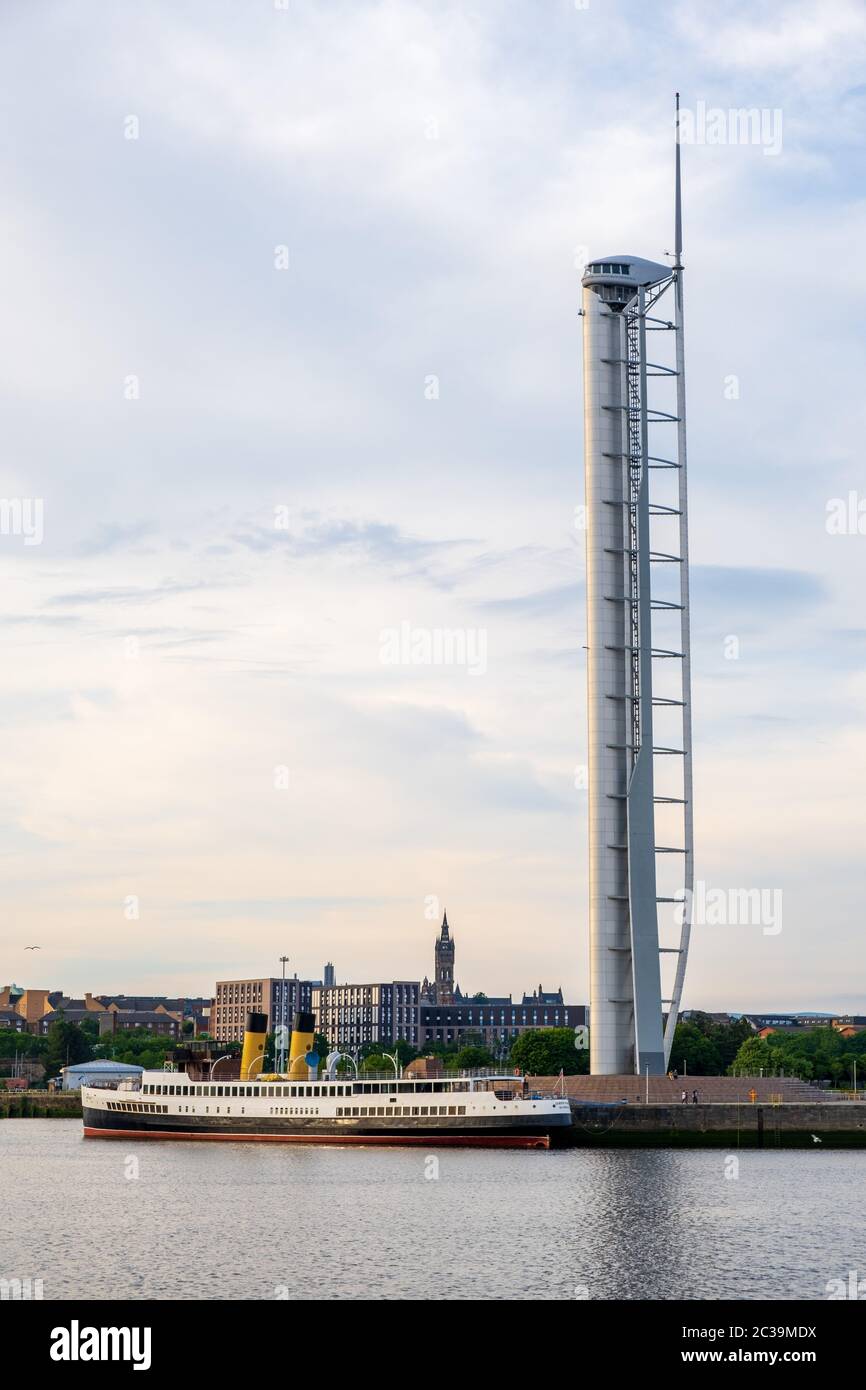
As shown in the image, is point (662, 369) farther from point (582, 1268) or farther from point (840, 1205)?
point (582, 1268)

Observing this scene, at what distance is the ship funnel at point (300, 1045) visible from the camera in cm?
12419

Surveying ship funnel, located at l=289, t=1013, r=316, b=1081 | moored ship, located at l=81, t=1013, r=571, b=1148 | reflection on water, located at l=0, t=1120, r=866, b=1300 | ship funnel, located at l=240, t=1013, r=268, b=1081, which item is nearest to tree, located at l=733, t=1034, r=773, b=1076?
moored ship, located at l=81, t=1013, r=571, b=1148

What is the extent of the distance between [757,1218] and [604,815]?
5655cm

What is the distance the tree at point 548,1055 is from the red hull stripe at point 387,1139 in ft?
118

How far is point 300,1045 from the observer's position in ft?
414

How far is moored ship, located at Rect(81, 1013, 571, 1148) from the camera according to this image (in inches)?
4343

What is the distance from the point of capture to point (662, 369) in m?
A: 127

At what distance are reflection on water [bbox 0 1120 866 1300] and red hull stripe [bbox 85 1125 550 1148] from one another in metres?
9.95

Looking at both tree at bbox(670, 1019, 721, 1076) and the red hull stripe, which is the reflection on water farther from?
tree at bbox(670, 1019, 721, 1076)

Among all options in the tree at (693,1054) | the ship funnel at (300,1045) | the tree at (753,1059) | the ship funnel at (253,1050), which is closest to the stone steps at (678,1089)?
the ship funnel at (300,1045)

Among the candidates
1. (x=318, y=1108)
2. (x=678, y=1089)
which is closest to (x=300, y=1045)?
(x=318, y=1108)

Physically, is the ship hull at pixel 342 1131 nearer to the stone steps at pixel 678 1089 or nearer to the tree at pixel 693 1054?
the stone steps at pixel 678 1089

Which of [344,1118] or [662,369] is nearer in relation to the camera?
[344,1118]
